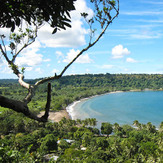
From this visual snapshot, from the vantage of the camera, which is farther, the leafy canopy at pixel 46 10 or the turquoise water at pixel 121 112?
the turquoise water at pixel 121 112

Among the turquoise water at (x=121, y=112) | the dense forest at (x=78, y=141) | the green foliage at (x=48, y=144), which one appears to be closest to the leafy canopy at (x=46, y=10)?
the dense forest at (x=78, y=141)

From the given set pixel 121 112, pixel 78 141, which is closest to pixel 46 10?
pixel 78 141

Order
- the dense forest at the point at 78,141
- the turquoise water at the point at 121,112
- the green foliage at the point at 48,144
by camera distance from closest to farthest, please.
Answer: the dense forest at the point at 78,141, the green foliage at the point at 48,144, the turquoise water at the point at 121,112

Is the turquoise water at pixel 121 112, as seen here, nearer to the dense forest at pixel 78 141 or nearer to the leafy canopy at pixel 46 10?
the dense forest at pixel 78 141

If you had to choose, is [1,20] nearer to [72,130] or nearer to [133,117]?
[72,130]

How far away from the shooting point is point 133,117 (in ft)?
207

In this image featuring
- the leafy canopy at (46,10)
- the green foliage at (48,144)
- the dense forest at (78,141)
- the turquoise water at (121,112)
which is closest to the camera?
the leafy canopy at (46,10)

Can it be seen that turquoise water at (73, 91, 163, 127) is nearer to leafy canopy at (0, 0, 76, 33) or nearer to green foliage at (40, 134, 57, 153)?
green foliage at (40, 134, 57, 153)

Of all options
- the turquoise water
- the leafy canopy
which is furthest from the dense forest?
the turquoise water

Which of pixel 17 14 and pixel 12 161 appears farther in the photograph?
pixel 12 161

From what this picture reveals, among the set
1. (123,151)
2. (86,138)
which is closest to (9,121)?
(86,138)

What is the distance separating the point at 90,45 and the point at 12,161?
3.32 m

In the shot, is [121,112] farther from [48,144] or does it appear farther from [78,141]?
[48,144]

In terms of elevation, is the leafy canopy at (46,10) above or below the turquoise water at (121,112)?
above
